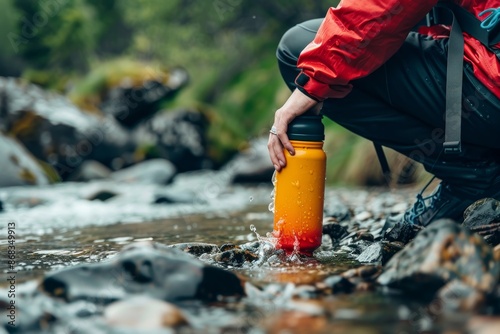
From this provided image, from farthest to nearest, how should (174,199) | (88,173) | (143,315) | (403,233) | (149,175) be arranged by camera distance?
(88,173), (149,175), (174,199), (403,233), (143,315)

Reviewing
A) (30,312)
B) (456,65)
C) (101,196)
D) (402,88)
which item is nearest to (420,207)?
(402,88)

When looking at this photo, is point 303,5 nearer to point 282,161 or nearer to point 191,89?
point 191,89

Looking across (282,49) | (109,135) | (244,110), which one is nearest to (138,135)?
(109,135)

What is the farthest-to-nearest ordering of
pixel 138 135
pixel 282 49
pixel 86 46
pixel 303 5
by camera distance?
pixel 86 46
pixel 303 5
pixel 138 135
pixel 282 49

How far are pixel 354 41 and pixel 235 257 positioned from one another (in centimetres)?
98

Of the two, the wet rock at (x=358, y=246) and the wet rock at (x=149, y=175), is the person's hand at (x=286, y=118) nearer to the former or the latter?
the wet rock at (x=358, y=246)

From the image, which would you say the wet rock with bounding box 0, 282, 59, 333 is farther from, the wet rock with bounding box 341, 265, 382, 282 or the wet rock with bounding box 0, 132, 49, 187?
the wet rock with bounding box 0, 132, 49, 187

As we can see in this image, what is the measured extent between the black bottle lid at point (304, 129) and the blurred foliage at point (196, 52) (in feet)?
31.8

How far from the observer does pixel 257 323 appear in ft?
5.36

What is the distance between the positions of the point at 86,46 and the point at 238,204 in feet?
51.4

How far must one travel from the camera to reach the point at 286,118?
2469mm

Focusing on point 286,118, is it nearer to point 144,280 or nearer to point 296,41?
point 296,41

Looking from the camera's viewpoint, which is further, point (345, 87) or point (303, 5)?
point (303, 5)

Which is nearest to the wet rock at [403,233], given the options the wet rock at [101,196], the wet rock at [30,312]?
the wet rock at [30,312]
